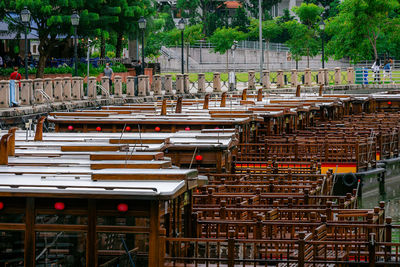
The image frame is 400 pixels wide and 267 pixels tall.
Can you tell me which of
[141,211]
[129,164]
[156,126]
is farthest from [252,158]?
[141,211]

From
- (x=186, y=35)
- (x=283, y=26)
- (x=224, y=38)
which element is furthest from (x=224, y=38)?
(x=283, y=26)

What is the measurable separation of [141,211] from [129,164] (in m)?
2.71

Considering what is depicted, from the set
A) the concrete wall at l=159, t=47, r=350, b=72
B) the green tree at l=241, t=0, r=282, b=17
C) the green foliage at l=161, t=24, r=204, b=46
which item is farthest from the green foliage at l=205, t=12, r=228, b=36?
the green foliage at l=161, t=24, r=204, b=46

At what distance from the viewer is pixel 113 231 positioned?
1238 centimetres

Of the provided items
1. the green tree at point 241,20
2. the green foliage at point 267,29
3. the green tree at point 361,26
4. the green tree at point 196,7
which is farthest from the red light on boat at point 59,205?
the green tree at point 196,7

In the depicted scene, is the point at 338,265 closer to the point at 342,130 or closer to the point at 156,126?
the point at 156,126

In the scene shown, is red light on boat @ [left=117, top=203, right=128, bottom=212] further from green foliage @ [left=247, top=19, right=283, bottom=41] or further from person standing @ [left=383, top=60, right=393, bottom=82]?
green foliage @ [left=247, top=19, right=283, bottom=41]

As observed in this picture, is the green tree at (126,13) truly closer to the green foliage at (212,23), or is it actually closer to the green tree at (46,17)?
the green tree at (46,17)

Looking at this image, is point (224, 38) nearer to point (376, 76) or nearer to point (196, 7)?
point (196, 7)

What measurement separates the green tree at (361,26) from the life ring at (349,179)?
4505 centimetres

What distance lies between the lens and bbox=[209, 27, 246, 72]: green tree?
297 feet

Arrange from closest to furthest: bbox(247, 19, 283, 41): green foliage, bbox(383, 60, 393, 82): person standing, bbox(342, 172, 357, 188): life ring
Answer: bbox(342, 172, 357, 188): life ring < bbox(383, 60, 393, 82): person standing < bbox(247, 19, 283, 41): green foliage

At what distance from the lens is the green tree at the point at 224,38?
90.4m

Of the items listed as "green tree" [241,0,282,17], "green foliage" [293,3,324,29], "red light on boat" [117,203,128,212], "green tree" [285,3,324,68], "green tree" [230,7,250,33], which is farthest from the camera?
"green tree" [241,0,282,17]
